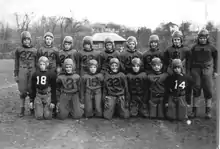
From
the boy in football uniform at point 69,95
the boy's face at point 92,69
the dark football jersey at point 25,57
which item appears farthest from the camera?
the dark football jersey at point 25,57

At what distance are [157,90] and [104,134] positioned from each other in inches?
50.2

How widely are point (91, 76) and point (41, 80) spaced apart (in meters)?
0.88

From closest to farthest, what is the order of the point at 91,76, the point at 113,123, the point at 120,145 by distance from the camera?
the point at 120,145 < the point at 113,123 < the point at 91,76

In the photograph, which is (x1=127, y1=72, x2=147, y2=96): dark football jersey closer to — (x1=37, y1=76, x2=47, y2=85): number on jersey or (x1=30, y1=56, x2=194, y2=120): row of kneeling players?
(x1=30, y1=56, x2=194, y2=120): row of kneeling players

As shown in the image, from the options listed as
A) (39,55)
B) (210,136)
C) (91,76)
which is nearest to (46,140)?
(91,76)

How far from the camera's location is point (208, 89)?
4.62 meters

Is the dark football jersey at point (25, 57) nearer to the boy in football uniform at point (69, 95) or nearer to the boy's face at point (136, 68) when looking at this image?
the boy in football uniform at point (69, 95)

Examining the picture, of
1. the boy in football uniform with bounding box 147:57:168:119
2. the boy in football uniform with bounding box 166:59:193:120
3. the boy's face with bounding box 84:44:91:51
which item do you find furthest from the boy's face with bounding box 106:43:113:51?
the boy in football uniform with bounding box 166:59:193:120

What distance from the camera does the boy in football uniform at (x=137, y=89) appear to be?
A: 4.71 metres

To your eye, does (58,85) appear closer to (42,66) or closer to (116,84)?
(42,66)

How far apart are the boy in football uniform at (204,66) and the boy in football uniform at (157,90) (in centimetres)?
56

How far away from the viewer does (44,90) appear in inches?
184

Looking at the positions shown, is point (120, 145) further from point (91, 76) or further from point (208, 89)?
point (208, 89)

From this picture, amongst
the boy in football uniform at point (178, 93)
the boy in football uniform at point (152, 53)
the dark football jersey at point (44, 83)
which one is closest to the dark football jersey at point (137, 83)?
the boy in football uniform at point (152, 53)
